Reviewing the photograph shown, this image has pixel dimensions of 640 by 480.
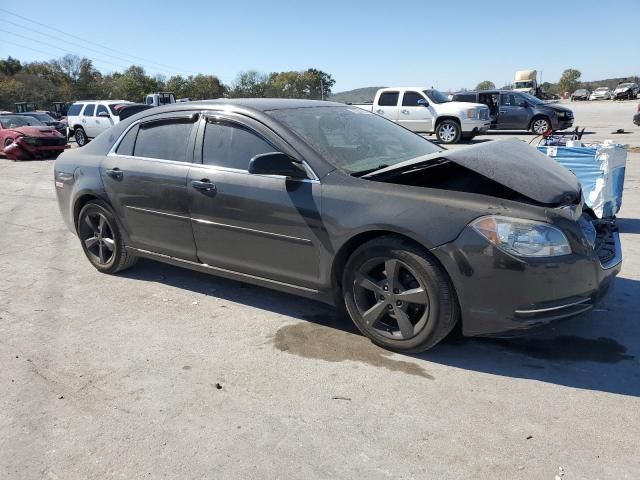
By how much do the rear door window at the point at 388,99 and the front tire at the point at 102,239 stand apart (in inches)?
601

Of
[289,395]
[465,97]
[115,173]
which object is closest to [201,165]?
[115,173]

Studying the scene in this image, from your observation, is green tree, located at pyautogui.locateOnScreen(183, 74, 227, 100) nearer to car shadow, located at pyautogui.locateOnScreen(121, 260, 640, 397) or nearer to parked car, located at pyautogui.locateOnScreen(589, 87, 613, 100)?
parked car, located at pyautogui.locateOnScreen(589, 87, 613, 100)

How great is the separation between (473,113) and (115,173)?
15.3 meters

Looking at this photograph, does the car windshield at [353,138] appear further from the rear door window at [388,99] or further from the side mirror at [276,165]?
the rear door window at [388,99]

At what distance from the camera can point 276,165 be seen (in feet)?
11.7

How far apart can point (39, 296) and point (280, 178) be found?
2715 mm

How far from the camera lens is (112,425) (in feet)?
9.20

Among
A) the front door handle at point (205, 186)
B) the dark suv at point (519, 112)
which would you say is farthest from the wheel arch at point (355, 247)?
the dark suv at point (519, 112)

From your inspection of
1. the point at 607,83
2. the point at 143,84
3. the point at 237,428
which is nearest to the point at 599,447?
the point at 237,428

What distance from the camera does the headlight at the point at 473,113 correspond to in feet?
58.0

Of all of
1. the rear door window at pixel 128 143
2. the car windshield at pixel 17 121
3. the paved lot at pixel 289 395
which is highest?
the car windshield at pixel 17 121

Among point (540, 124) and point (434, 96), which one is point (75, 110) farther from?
point (540, 124)

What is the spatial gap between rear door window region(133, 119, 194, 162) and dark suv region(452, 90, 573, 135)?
17.4m

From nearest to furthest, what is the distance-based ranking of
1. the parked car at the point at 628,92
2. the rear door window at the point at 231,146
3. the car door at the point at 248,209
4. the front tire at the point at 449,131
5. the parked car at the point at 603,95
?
the car door at the point at 248,209 → the rear door window at the point at 231,146 → the front tire at the point at 449,131 → the parked car at the point at 628,92 → the parked car at the point at 603,95
